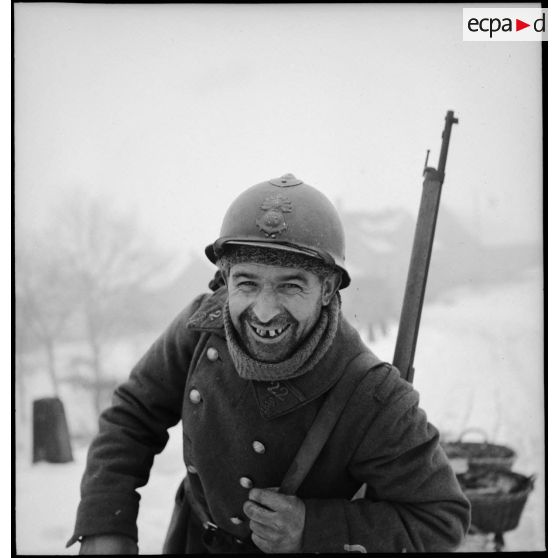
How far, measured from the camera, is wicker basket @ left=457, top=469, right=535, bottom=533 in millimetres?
2277

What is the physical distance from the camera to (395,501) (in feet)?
5.60

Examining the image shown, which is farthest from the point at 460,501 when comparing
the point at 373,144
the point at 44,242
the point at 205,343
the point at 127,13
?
the point at 127,13

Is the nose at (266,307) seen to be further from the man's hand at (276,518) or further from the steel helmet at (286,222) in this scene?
the man's hand at (276,518)

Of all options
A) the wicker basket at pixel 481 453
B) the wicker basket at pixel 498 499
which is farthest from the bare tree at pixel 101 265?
the wicker basket at pixel 498 499

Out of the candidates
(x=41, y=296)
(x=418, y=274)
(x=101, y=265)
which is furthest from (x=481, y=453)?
(x=41, y=296)

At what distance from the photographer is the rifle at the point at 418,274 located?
2.07 meters

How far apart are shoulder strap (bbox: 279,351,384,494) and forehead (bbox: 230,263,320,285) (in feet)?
0.97

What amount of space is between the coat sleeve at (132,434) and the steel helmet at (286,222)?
1.24ft

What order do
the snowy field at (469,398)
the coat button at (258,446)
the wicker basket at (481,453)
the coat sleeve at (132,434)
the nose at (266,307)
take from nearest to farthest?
1. the nose at (266,307)
2. the coat button at (258,446)
3. the coat sleeve at (132,434)
4. the snowy field at (469,398)
5. the wicker basket at (481,453)

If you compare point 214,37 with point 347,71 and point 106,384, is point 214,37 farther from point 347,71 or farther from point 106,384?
point 106,384

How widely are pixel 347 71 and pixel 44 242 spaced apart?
126 centimetres

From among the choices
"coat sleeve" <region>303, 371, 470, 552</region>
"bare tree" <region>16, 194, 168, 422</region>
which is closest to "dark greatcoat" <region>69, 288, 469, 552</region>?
"coat sleeve" <region>303, 371, 470, 552</region>

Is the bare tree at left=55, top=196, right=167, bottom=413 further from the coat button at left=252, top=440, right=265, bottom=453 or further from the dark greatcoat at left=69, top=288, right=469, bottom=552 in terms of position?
the coat button at left=252, top=440, right=265, bottom=453

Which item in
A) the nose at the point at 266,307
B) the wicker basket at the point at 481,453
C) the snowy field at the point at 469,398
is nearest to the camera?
the nose at the point at 266,307
